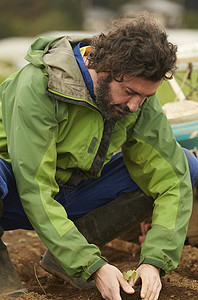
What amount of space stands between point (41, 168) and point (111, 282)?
598 mm

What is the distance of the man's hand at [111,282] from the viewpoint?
2.44 meters

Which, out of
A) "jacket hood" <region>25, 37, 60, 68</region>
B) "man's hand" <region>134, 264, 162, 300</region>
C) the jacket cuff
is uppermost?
"jacket hood" <region>25, 37, 60, 68</region>

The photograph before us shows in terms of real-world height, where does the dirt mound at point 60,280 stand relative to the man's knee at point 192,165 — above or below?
below

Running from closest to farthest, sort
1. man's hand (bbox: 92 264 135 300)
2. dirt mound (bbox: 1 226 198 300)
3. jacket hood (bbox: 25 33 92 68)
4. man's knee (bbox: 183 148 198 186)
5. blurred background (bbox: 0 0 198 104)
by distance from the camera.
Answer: man's hand (bbox: 92 264 135 300) → jacket hood (bbox: 25 33 92 68) → dirt mound (bbox: 1 226 198 300) → man's knee (bbox: 183 148 198 186) → blurred background (bbox: 0 0 198 104)

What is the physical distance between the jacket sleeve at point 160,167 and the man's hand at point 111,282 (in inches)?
16.3

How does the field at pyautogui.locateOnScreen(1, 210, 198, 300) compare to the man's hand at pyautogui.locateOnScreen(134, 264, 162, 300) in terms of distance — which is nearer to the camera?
the man's hand at pyautogui.locateOnScreen(134, 264, 162, 300)

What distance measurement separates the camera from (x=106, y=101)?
2680 millimetres

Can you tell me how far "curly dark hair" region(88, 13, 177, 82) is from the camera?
2.53 metres

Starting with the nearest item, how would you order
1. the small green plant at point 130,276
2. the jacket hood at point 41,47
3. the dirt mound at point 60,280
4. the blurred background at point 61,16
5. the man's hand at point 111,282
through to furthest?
the man's hand at point 111,282 < the small green plant at point 130,276 < the jacket hood at point 41,47 < the dirt mound at point 60,280 < the blurred background at point 61,16

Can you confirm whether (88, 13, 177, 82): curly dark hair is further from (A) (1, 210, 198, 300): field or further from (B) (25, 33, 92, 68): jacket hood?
(A) (1, 210, 198, 300): field

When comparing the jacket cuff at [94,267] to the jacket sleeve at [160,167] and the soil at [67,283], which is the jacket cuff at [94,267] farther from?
the jacket sleeve at [160,167]

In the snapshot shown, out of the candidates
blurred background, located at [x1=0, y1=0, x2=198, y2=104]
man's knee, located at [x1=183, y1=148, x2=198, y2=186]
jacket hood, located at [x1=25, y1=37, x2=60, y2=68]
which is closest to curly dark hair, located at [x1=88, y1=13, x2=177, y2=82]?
jacket hood, located at [x1=25, y1=37, x2=60, y2=68]

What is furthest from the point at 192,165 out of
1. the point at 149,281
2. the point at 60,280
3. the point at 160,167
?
Answer: the point at 60,280

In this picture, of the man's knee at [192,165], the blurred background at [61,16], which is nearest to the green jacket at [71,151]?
the man's knee at [192,165]
